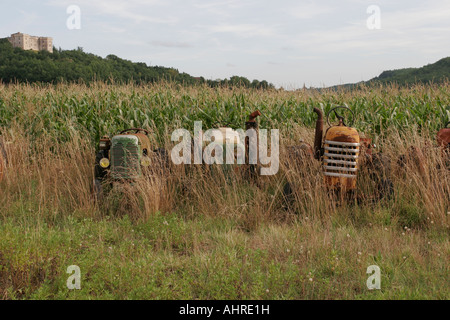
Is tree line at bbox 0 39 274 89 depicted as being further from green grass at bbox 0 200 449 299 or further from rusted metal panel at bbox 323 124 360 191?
green grass at bbox 0 200 449 299

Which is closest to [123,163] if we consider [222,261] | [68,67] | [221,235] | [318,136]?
[221,235]

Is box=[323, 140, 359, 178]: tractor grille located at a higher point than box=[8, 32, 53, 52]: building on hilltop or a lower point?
lower

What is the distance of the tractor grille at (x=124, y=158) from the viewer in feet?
19.2

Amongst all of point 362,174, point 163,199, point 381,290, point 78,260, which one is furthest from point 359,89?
point 78,260

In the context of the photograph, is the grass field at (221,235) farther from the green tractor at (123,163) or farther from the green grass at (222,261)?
the green tractor at (123,163)

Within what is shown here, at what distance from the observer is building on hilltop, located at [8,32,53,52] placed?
7906 centimetres

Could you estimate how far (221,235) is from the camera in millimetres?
4660

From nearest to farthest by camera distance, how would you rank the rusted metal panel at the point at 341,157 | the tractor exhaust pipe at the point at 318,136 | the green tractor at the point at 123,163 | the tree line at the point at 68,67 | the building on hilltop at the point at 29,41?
1. the rusted metal panel at the point at 341,157
2. the tractor exhaust pipe at the point at 318,136
3. the green tractor at the point at 123,163
4. the tree line at the point at 68,67
5. the building on hilltop at the point at 29,41

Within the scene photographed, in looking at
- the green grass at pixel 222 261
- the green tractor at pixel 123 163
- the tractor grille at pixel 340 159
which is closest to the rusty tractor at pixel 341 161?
the tractor grille at pixel 340 159

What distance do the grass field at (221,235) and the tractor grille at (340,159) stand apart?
0.89 feet

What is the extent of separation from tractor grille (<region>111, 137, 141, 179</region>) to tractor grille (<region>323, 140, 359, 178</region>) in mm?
2809

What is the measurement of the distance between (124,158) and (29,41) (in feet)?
292

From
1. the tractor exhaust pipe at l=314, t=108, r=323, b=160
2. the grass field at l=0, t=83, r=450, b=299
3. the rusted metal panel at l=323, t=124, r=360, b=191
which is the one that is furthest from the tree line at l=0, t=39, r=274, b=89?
the rusted metal panel at l=323, t=124, r=360, b=191

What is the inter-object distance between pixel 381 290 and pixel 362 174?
9.24 feet
